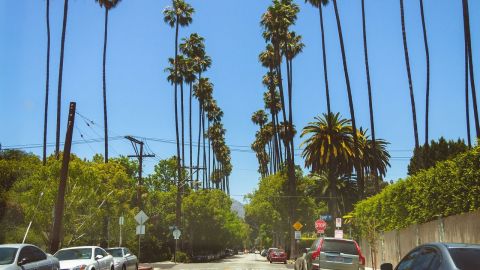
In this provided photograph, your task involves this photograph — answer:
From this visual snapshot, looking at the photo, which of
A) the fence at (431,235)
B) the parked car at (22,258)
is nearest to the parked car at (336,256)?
the fence at (431,235)

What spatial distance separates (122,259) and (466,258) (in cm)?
1955

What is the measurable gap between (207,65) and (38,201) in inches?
1561

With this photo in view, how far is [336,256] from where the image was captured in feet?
59.4

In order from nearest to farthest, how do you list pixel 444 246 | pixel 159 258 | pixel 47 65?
1. pixel 444 246
2. pixel 47 65
3. pixel 159 258

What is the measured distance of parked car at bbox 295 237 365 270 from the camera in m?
18.1

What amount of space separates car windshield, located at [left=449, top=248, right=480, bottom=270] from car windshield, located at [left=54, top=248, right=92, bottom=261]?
591 inches

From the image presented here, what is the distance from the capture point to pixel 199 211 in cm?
6481

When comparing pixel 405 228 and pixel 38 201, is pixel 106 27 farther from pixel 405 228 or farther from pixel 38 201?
pixel 405 228

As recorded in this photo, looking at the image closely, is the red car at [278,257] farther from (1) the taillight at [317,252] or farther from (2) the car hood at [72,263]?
(2) the car hood at [72,263]

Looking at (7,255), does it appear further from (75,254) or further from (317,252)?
(317,252)

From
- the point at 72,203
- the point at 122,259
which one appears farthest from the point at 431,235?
the point at 72,203

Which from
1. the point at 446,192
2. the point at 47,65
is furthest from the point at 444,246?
the point at 47,65

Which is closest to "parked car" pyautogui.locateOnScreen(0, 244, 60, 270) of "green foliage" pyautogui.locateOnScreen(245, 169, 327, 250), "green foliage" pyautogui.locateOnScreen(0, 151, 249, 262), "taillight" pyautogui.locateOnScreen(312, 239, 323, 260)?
"taillight" pyautogui.locateOnScreen(312, 239, 323, 260)

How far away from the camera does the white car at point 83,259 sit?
17577 mm
